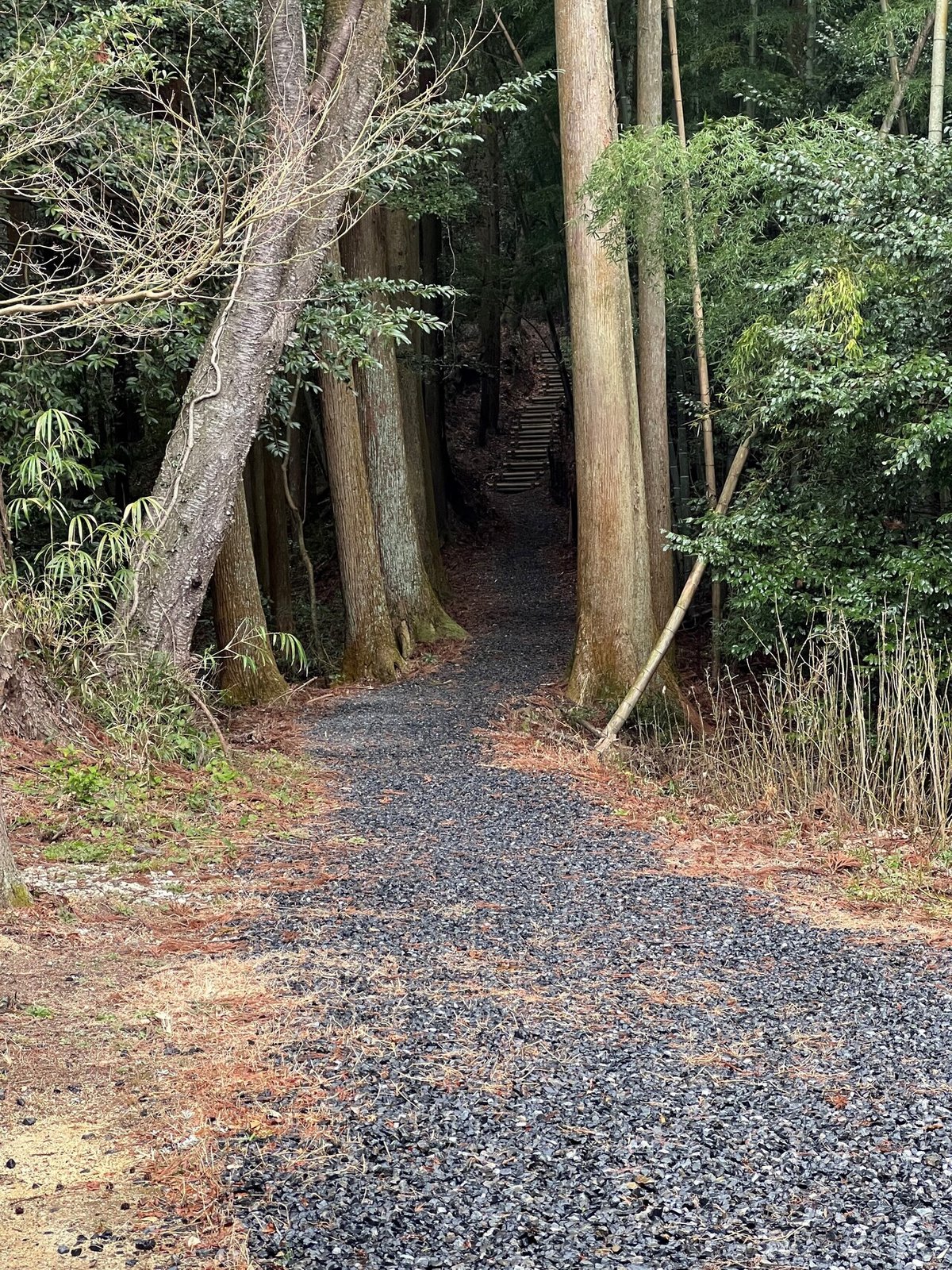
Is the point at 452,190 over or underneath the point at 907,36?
underneath

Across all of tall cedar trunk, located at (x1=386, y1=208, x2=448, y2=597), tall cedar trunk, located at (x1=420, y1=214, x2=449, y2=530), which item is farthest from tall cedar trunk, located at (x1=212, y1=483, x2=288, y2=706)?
tall cedar trunk, located at (x1=420, y1=214, x2=449, y2=530)

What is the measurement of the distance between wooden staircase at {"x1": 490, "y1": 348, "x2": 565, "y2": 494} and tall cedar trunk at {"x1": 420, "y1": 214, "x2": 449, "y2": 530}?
4553mm

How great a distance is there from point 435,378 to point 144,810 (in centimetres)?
1288

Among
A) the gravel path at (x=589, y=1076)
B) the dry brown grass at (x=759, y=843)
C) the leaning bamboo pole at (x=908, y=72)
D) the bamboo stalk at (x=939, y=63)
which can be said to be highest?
the leaning bamboo pole at (x=908, y=72)

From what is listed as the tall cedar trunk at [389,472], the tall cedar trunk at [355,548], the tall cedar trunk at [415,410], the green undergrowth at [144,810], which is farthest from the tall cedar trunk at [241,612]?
the tall cedar trunk at [415,410]

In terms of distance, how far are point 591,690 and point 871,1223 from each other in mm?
6796

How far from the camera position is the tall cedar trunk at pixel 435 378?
639 inches

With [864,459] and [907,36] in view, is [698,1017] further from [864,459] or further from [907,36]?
[907,36]

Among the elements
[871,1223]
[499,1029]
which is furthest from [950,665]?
[871,1223]

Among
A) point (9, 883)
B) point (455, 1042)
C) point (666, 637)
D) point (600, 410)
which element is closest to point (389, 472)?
point (600, 410)

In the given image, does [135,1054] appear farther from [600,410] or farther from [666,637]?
[600,410]

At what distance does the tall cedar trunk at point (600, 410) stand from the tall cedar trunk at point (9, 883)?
217 inches

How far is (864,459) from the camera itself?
835cm

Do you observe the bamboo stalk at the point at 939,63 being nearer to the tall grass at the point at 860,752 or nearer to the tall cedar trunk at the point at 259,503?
the tall grass at the point at 860,752
